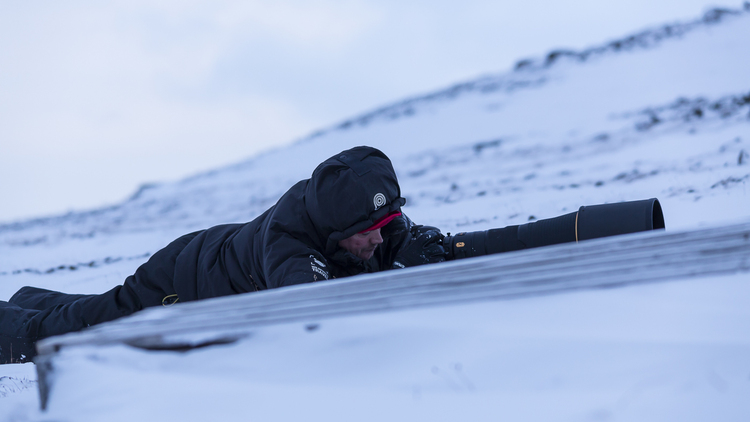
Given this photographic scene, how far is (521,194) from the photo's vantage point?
482 centimetres

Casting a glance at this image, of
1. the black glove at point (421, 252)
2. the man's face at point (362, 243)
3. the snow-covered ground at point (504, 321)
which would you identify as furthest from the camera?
the black glove at point (421, 252)

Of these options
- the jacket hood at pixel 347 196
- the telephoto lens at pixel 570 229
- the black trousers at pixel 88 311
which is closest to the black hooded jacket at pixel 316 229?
the jacket hood at pixel 347 196

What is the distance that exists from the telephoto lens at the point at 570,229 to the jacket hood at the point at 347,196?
37 centimetres

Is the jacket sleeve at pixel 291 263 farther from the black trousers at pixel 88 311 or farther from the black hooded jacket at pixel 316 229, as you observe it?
the black trousers at pixel 88 311

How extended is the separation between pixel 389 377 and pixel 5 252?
750cm

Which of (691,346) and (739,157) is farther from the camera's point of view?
(739,157)

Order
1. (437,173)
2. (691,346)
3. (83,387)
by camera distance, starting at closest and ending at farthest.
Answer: (691,346), (83,387), (437,173)

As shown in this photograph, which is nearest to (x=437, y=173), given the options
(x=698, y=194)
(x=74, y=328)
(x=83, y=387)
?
(x=698, y=194)

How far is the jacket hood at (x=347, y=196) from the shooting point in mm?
1826

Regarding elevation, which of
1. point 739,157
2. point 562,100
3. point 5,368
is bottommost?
point 5,368

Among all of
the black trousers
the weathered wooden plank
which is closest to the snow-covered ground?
the weathered wooden plank

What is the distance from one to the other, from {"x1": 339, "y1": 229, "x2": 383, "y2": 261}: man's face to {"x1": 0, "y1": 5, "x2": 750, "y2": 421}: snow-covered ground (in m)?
0.90

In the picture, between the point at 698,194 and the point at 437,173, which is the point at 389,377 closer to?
the point at 698,194

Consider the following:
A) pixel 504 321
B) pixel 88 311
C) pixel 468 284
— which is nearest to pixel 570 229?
pixel 468 284
